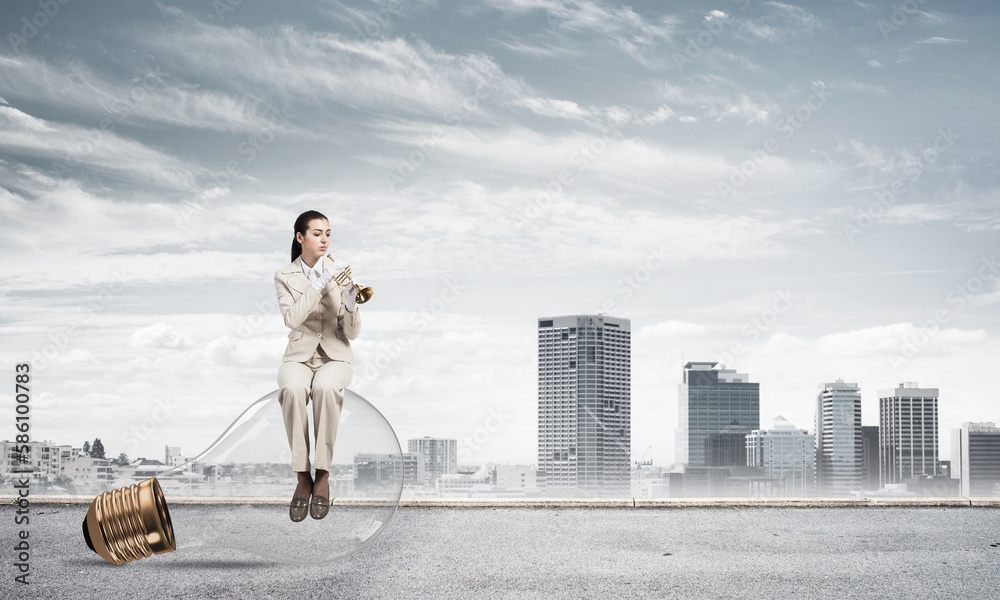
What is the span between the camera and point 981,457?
25.3m

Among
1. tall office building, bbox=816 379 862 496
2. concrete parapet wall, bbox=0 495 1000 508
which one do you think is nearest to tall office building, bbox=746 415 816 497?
tall office building, bbox=816 379 862 496

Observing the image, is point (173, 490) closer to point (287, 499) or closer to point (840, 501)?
point (287, 499)

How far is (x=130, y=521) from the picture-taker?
213 inches

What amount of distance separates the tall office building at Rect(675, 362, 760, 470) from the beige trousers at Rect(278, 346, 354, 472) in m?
51.5

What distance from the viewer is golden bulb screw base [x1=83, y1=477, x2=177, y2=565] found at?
5414 mm

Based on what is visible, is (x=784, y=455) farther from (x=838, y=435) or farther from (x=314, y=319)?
(x=314, y=319)

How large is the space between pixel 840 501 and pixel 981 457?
19155 mm

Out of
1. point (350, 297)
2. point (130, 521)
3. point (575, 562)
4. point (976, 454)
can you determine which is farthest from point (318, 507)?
point (976, 454)

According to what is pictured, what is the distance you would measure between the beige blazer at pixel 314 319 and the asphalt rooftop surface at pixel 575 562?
3.74 feet

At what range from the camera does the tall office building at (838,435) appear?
4381 centimetres

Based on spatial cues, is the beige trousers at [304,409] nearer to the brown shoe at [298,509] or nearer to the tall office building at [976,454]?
the brown shoe at [298,509]

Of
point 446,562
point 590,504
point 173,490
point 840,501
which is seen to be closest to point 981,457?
point 840,501

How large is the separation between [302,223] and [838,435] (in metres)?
47.0

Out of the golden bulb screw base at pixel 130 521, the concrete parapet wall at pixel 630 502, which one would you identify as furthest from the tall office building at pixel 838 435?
the golden bulb screw base at pixel 130 521
